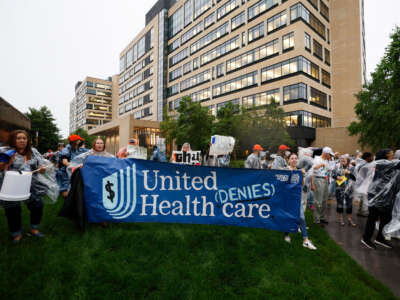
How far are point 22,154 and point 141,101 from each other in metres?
66.1

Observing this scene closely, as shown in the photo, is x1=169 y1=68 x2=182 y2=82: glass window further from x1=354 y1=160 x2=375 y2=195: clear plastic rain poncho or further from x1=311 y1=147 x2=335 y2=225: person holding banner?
x1=354 y1=160 x2=375 y2=195: clear plastic rain poncho

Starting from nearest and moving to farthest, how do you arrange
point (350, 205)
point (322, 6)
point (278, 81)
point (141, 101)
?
point (350, 205), point (278, 81), point (322, 6), point (141, 101)

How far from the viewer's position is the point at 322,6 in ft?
123

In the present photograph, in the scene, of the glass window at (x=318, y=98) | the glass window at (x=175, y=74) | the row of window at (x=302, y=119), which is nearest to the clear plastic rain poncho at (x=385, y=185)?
the row of window at (x=302, y=119)

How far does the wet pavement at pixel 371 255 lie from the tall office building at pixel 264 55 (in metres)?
24.0

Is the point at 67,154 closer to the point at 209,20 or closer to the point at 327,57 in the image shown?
the point at 327,57

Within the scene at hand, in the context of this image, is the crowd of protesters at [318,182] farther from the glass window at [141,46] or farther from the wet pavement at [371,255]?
the glass window at [141,46]

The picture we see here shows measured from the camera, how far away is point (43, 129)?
133 feet

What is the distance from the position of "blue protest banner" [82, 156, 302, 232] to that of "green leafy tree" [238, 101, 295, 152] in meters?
23.0

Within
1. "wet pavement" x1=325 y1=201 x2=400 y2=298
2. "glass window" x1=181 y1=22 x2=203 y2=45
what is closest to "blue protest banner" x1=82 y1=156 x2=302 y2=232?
"wet pavement" x1=325 y1=201 x2=400 y2=298

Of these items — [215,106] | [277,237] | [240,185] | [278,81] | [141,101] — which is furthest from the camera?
[141,101]

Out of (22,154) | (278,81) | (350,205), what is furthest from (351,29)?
(22,154)

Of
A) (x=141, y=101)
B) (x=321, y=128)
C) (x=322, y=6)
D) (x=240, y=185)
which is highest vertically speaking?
(x=322, y=6)

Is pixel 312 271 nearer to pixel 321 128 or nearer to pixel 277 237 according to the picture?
pixel 277 237
